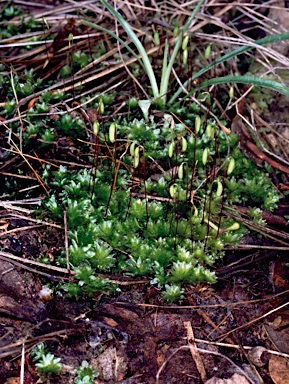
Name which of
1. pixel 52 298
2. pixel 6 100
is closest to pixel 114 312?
pixel 52 298

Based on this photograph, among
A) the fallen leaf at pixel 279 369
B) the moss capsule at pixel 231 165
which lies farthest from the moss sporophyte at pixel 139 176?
the fallen leaf at pixel 279 369

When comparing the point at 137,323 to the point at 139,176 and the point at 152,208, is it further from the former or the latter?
the point at 139,176

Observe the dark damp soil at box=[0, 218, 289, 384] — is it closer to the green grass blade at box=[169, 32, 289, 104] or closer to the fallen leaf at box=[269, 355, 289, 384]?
the fallen leaf at box=[269, 355, 289, 384]

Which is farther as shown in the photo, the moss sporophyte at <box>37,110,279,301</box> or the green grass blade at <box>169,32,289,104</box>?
the green grass blade at <box>169,32,289,104</box>

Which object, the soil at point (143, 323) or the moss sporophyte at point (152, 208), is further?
the moss sporophyte at point (152, 208)

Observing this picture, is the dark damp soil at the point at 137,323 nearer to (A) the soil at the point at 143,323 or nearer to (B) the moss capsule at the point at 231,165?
(A) the soil at the point at 143,323

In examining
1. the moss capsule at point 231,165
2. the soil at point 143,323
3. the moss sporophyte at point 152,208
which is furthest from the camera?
the moss capsule at point 231,165

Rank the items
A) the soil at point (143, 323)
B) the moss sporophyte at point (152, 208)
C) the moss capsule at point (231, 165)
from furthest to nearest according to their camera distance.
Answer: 1. the moss capsule at point (231, 165)
2. the moss sporophyte at point (152, 208)
3. the soil at point (143, 323)

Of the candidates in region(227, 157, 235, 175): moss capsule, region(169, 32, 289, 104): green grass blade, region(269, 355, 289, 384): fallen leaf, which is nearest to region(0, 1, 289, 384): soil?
region(269, 355, 289, 384): fallen leaf

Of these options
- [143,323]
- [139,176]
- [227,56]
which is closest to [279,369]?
[143,323]

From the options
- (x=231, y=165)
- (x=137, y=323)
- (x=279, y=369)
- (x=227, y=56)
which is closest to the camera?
(x=279, y=369)
